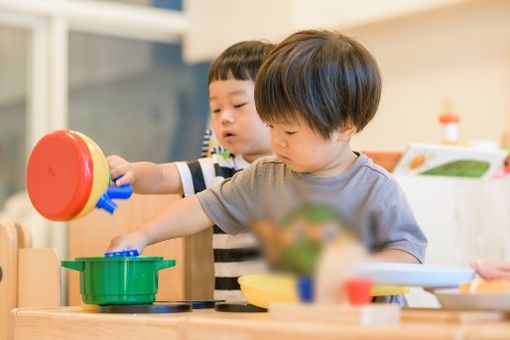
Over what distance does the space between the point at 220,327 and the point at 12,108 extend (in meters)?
2.83

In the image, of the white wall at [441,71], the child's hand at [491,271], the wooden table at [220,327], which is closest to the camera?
the wooden table at [220,327]

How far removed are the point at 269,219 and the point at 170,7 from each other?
10.3ft

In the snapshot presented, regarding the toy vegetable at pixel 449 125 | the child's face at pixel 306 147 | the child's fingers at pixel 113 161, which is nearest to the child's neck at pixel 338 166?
the child's face at pixel 306 147

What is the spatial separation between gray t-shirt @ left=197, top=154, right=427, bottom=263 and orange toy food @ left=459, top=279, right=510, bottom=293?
142mm

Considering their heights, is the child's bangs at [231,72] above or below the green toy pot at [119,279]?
above

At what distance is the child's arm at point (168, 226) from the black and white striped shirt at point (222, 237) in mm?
69

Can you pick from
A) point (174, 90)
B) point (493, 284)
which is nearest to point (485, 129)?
point (174, 90)

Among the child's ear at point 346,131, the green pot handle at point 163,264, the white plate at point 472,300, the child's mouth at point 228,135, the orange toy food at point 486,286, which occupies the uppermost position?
the child's mouth at point 228,135

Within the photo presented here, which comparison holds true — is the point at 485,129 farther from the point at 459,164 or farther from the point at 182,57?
the point at 182,57

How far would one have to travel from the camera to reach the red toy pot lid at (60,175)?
1.03m

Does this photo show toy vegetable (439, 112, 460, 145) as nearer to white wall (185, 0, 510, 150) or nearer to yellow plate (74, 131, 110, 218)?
white wall (185, 0, 510, 150)

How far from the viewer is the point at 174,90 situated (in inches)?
148

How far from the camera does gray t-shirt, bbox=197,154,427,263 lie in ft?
3.51

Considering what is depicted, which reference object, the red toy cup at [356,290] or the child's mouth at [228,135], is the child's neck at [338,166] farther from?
the red toy cup at [356,290]
